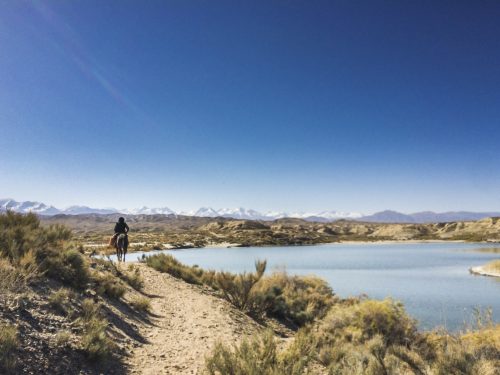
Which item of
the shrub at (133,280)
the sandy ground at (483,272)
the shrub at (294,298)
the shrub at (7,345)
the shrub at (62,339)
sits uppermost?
the shrub at (7,345)

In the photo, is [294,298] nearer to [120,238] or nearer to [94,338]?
[94,338]

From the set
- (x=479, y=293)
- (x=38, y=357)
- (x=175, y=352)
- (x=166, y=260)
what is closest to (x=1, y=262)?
(x=38, y=357)

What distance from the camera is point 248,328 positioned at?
1014cm

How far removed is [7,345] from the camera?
4.66 metres

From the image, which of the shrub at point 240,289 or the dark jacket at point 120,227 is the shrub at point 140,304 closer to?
the shrub at point 240,289

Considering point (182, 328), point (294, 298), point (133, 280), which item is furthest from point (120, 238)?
point (182, 328)

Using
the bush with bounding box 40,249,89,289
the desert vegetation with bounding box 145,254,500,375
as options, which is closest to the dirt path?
the desert vegetation with bounding box 145,254,500,375

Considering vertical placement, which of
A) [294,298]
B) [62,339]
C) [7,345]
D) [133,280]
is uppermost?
[7,345]

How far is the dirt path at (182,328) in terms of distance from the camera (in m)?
6.47

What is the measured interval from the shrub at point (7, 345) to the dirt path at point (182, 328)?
185 centimetres

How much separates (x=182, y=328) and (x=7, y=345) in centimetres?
478

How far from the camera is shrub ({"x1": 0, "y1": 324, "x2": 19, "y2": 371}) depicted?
14.5ft

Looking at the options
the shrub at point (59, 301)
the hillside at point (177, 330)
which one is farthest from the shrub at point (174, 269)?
the shrub at point (59, 301)

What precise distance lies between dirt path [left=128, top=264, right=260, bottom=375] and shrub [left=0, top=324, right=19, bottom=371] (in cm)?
185
